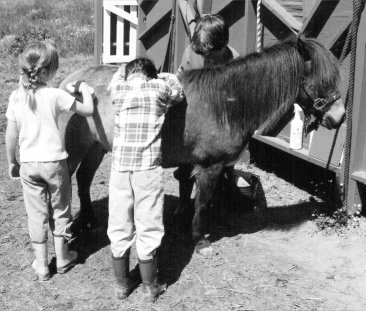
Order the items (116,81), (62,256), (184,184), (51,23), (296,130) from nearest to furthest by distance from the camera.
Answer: (116,81) → (62,256) → (184,184) → (296,130) → (51,23)

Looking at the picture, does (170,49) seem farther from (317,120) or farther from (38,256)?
(38,256)

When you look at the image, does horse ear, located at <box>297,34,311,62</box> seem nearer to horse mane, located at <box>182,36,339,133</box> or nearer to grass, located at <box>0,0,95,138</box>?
horse mane, located at <box>182,36,339,133</box>

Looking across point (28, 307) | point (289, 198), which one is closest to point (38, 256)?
point (28, 307)

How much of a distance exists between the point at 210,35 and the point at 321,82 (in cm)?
92

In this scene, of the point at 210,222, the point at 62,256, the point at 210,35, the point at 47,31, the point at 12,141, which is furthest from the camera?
the point at 47,31

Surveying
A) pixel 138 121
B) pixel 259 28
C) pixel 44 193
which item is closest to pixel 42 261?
pixel 44 193

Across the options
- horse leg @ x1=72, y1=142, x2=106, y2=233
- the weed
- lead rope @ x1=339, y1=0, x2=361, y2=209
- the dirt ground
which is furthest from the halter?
horse leg @ x1=72, y1=142, x2=106, y2=233

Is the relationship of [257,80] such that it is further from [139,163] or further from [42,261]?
[42,261]

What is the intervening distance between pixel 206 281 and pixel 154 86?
1.46m

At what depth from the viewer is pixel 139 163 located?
3.51 meters

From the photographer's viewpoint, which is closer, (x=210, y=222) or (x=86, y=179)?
(x=86, y=179)

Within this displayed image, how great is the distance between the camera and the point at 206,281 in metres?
3.99

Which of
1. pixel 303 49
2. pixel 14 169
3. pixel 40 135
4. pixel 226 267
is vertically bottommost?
pixel 226 267

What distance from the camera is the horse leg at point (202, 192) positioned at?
4301 mm
